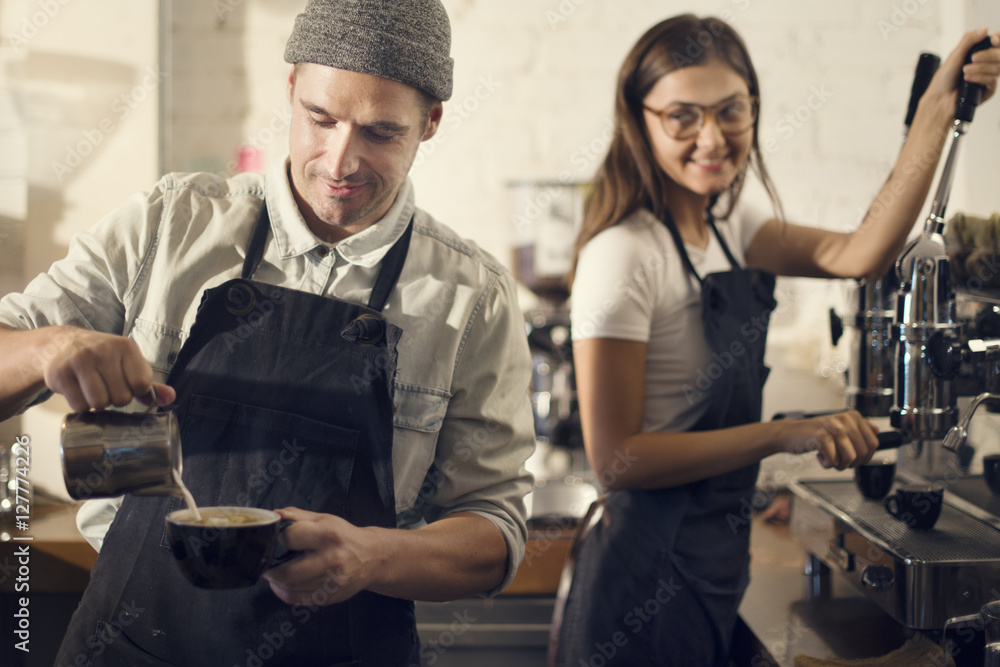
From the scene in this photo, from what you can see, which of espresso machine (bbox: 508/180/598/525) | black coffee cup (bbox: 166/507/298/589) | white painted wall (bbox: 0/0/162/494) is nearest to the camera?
black coffee cup (bbox: 166/507/298/589)

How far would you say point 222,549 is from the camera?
785mm

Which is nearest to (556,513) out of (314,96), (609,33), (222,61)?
(314,96)

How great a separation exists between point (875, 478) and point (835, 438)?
231 millimetres

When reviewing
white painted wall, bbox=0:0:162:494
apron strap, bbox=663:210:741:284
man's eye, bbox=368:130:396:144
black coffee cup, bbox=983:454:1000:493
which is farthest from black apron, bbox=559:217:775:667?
white painted wall, bbox=0:0:162:494

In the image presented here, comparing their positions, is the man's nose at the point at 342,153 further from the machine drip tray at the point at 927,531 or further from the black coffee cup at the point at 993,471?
the black coffee cup at the point at 993,471

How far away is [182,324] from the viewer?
1061mm

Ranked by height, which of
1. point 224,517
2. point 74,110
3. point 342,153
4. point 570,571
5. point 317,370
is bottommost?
point 570,571

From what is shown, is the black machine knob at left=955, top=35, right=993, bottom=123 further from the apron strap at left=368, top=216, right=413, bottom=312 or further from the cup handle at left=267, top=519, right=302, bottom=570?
the cup handle at left=267, top=519, right=302, bottom=570

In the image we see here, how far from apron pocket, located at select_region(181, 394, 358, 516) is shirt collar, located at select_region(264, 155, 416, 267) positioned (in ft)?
0.77

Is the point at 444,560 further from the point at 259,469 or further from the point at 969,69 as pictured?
the point at 969,69

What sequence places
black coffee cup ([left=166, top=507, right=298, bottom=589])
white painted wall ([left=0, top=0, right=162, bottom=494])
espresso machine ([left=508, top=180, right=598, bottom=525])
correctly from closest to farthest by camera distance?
1. black coffee cup ([left=166, top=507, right=298, bottom=589])
2. white painted wall ([left=0, top=0, right=162, bottom=494])
3. espresso machine ([left=508, top=180, right=598, bottom=525])

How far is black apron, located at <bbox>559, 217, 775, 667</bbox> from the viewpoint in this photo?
1.28 metres

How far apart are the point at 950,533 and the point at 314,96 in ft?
3.67

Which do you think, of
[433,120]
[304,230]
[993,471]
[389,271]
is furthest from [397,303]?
[993,471]
